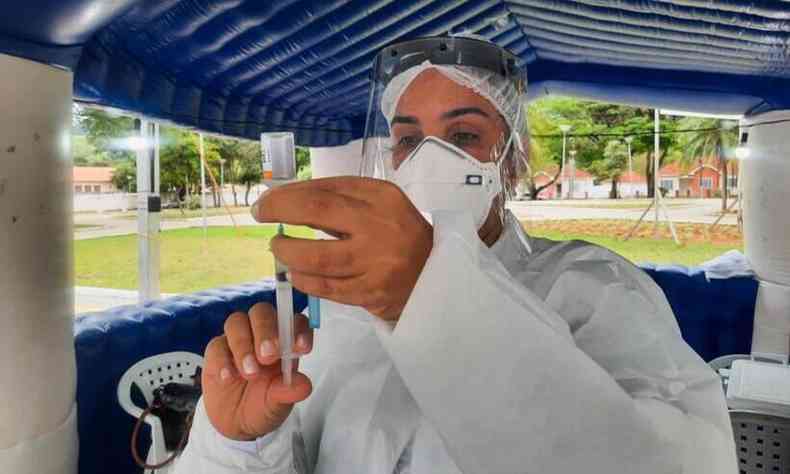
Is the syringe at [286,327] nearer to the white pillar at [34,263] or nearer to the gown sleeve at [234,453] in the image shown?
the gown sleeve at [234,453]

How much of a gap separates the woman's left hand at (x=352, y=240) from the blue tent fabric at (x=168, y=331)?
128 cm

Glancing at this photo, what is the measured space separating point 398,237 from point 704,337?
3826mm

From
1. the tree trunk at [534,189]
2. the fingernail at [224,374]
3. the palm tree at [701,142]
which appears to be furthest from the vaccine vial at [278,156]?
the palm tree at [701,142]

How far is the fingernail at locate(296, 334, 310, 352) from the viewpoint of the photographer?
611 mm

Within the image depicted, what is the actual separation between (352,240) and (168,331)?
2.82m

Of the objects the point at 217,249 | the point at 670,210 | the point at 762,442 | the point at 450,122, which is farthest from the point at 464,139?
the point at 670,210

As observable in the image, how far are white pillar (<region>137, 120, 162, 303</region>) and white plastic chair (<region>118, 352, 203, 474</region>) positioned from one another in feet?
3.33

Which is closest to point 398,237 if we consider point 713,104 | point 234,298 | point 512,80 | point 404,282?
point 404,282

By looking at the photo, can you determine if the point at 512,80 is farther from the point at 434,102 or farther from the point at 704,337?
the point at 704,337

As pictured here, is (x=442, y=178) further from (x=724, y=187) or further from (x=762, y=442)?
(x=724, y=187)

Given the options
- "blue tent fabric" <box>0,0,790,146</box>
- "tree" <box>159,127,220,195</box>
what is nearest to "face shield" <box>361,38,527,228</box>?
"blue tent fabric" <box>0,0,790,146</box>

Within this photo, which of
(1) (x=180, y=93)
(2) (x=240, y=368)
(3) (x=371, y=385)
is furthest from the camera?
(1) (x=180, y=93)

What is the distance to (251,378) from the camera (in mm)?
623

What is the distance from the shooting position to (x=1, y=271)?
1.48m
